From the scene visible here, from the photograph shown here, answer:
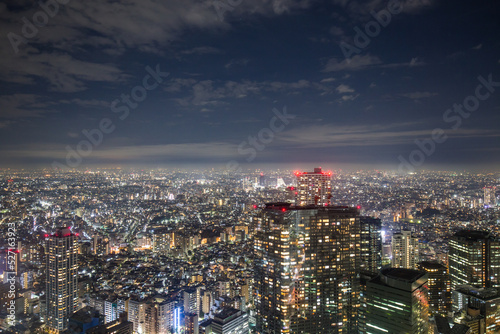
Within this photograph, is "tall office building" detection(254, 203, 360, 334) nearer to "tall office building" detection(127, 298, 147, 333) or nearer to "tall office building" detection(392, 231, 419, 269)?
"tall office building" detection(127, 298, 147, 333)

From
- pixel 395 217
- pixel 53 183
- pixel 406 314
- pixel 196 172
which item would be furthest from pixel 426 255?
pixel 196 172

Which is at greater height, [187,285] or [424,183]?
[424,183]

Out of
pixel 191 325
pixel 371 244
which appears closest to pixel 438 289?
pixel 371 244

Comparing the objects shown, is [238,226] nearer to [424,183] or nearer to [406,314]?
[424,183]

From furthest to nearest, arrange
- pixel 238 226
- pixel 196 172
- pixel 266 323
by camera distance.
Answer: pixel 196 172 → pixel 238 226 → pixel 266 323

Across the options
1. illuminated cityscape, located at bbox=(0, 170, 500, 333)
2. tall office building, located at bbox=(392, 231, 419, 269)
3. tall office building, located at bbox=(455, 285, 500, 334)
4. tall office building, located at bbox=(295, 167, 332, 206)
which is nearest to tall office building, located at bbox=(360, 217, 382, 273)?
illuminated cityscape, located at bbox=(0, 170, 500, 333)

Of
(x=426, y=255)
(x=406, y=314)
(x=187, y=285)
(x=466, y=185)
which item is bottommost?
(x=187, y=285)
